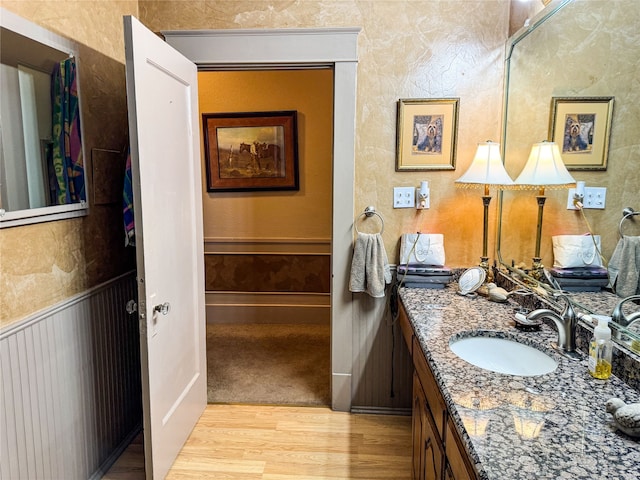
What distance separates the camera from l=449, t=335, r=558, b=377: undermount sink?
1541mm

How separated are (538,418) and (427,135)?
1.63 metres

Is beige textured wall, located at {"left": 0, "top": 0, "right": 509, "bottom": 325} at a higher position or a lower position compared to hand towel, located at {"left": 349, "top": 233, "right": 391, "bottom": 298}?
higher

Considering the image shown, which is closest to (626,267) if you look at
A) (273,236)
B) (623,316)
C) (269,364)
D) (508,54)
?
(623,316)

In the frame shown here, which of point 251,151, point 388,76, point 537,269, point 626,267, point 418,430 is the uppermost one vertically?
point 388,76

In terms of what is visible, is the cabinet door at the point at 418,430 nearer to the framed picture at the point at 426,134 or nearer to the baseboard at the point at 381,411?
the baseboard at the point at 381,411

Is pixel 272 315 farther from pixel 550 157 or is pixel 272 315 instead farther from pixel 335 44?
pixel 550 157

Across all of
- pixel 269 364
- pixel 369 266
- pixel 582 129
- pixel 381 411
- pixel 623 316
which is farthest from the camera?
pixel 269 364

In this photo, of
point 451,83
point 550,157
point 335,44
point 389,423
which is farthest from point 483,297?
point 335,44

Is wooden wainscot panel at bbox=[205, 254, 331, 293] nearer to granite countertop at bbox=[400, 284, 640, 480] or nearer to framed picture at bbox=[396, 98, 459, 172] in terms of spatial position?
framed picture at bbox=[396, 98, 459, 172]

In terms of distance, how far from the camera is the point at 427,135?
2.36m

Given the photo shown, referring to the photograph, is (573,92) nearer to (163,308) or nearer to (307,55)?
(307,55)

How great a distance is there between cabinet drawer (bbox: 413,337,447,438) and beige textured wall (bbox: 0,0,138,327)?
4.81ft

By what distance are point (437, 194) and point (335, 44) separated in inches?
38.6

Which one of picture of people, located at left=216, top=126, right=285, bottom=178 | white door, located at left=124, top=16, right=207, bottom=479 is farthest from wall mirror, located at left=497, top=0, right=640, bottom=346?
picture of people, located at left=216, top=126, right=285, bottom=178
